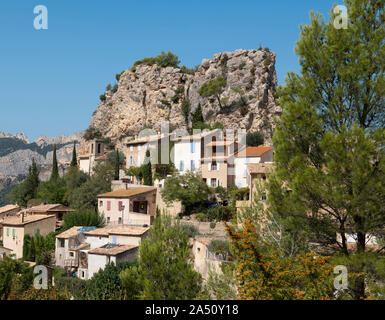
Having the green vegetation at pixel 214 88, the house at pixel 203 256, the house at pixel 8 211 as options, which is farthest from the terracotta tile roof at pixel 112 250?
the green vegetation at pixel 214 88

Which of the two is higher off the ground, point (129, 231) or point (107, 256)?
point (129, 231)

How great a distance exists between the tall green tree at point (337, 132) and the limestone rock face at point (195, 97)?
4916cm

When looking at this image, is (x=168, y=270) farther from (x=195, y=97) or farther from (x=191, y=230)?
(x=195, y=97)

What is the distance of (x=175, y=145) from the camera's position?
49.8 metres

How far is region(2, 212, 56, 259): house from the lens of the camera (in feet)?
124

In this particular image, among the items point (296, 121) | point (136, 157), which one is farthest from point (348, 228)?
point (136, 157)

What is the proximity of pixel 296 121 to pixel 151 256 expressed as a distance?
5.93m

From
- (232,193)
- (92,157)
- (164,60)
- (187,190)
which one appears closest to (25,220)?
(187,190)

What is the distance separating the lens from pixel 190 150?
47281mm

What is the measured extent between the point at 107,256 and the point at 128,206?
11.9 m

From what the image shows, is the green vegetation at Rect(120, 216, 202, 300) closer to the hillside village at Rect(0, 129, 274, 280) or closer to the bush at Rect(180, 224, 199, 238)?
the hillside village at Rect(0, 129, 274, 280)

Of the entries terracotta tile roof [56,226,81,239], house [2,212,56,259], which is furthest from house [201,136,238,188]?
house [2,212,56,259]

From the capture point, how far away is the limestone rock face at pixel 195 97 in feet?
207

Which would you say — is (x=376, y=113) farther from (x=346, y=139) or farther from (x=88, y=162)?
(x=88, y=162)
